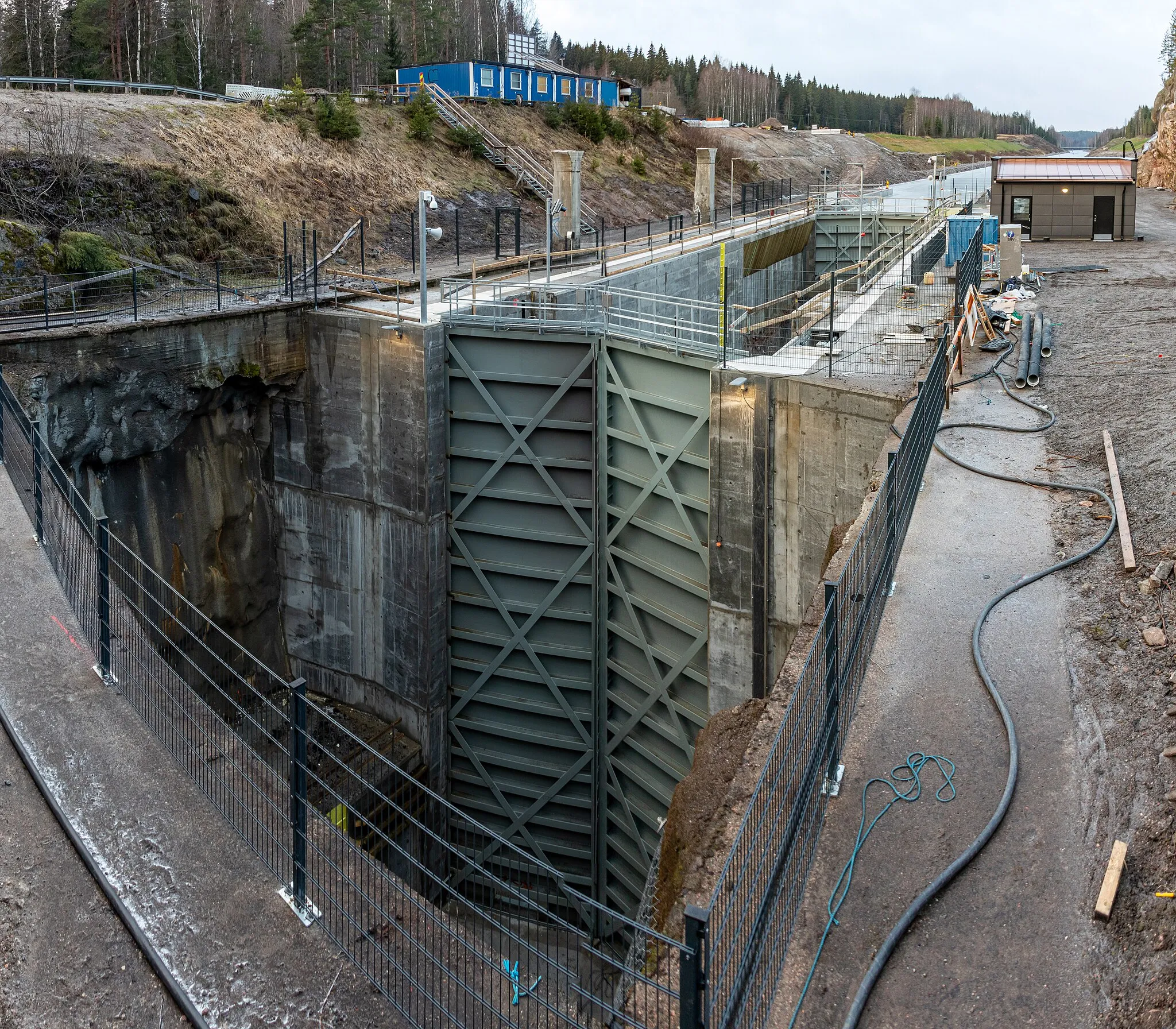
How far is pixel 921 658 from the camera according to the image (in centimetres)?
732

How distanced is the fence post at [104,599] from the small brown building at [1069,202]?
31907mm

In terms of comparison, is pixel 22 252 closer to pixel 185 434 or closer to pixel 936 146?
pixel 185 434

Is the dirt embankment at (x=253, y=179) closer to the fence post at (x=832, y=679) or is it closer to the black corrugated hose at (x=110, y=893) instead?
the black corrugated hose at (x=110, y=893)

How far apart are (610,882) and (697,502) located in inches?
287

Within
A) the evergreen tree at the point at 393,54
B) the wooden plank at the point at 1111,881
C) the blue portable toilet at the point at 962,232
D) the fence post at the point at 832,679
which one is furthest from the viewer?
the evergreen tree at the point at 393,54

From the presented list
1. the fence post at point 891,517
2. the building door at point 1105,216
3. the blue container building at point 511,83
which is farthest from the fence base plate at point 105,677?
the blue container building at point 511,83

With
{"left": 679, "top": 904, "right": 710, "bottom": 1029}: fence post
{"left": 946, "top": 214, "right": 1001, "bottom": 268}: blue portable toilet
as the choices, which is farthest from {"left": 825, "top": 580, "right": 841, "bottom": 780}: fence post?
{"left": 946, "top": 214, "right": 1001, "bottom": 268}: blue portable toilet

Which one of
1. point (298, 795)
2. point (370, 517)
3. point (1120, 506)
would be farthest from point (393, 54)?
point (298, 795)

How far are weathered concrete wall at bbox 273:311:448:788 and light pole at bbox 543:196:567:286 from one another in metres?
3.49

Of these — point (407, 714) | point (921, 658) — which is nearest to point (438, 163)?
point (407, 714)

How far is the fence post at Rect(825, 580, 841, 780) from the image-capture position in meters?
5.46

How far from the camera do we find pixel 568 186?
2694 cm

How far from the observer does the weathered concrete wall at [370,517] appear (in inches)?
687

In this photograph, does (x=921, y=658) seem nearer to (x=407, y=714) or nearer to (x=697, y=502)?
(x=697, y=502)
